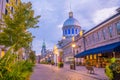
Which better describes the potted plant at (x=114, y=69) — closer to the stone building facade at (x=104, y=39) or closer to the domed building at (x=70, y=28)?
the stone building facade at (x=104, y=39)

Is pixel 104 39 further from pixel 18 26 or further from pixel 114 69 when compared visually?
pixel 114 69

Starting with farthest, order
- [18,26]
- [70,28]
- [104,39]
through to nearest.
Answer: [70,28], [104,39], [18,26]

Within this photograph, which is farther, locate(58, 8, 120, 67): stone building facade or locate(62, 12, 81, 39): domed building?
locate(62, 12, 81, 39): domed building

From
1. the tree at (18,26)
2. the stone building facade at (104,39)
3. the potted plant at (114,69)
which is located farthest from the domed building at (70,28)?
the potted plant at (114,69)

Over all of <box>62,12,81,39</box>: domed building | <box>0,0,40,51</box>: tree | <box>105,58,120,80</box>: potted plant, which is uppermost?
<box>62,12,81,39</box>: domed building

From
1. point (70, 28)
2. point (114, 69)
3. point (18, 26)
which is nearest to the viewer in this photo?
point (114, 69)

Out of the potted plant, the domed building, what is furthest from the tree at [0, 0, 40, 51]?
the domed building

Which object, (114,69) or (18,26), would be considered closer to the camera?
(114,69)

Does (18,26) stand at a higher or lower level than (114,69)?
higher

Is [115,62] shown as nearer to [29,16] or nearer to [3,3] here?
[29,16]

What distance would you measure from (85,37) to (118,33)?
61.6 feet

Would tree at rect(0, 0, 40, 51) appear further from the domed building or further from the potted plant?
the domed building

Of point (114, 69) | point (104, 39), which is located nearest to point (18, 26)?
point (114, 69)

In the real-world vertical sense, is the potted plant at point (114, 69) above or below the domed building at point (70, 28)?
below
